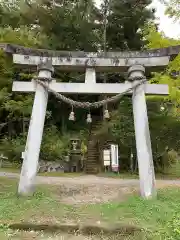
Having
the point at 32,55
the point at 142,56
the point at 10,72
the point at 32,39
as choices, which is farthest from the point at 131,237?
the point at 10,72

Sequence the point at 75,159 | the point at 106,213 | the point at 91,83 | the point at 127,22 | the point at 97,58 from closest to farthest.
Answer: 1. the point at 106,213
2. the point at 91,83
3. the point at 97,58
4. the point at 75,159
5. the point at 127,22

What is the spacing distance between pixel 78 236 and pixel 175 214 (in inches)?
88.0

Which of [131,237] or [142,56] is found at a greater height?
[142,56]

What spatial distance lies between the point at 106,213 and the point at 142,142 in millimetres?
2382

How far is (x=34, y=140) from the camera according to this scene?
8.14m

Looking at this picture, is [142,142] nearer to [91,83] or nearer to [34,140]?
[91,83]

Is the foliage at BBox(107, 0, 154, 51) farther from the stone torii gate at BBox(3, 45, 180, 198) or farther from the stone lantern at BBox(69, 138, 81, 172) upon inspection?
the stone torii gate at BBox(3, 45, 180, 198)

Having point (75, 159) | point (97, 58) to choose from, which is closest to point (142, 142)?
point (97, 58)

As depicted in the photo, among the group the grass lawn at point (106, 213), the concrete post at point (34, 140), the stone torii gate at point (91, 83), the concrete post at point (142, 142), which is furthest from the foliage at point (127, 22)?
the grass lawn at point (106, 213)

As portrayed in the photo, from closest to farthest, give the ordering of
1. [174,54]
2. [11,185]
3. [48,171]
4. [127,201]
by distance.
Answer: [127,201]
[174,54]
[11,185]
[48,171]

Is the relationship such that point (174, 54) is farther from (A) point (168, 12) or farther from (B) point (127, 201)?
(A) point (168, 12)

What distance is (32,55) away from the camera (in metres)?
8.83

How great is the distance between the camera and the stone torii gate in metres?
8.09

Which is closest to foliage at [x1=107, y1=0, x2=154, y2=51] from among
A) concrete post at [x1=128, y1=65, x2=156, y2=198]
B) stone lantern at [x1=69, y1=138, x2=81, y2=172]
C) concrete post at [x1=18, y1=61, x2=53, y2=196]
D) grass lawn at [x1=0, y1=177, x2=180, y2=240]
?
stone lantern at [x1=69, y1=138, x2=81, y2=172]
